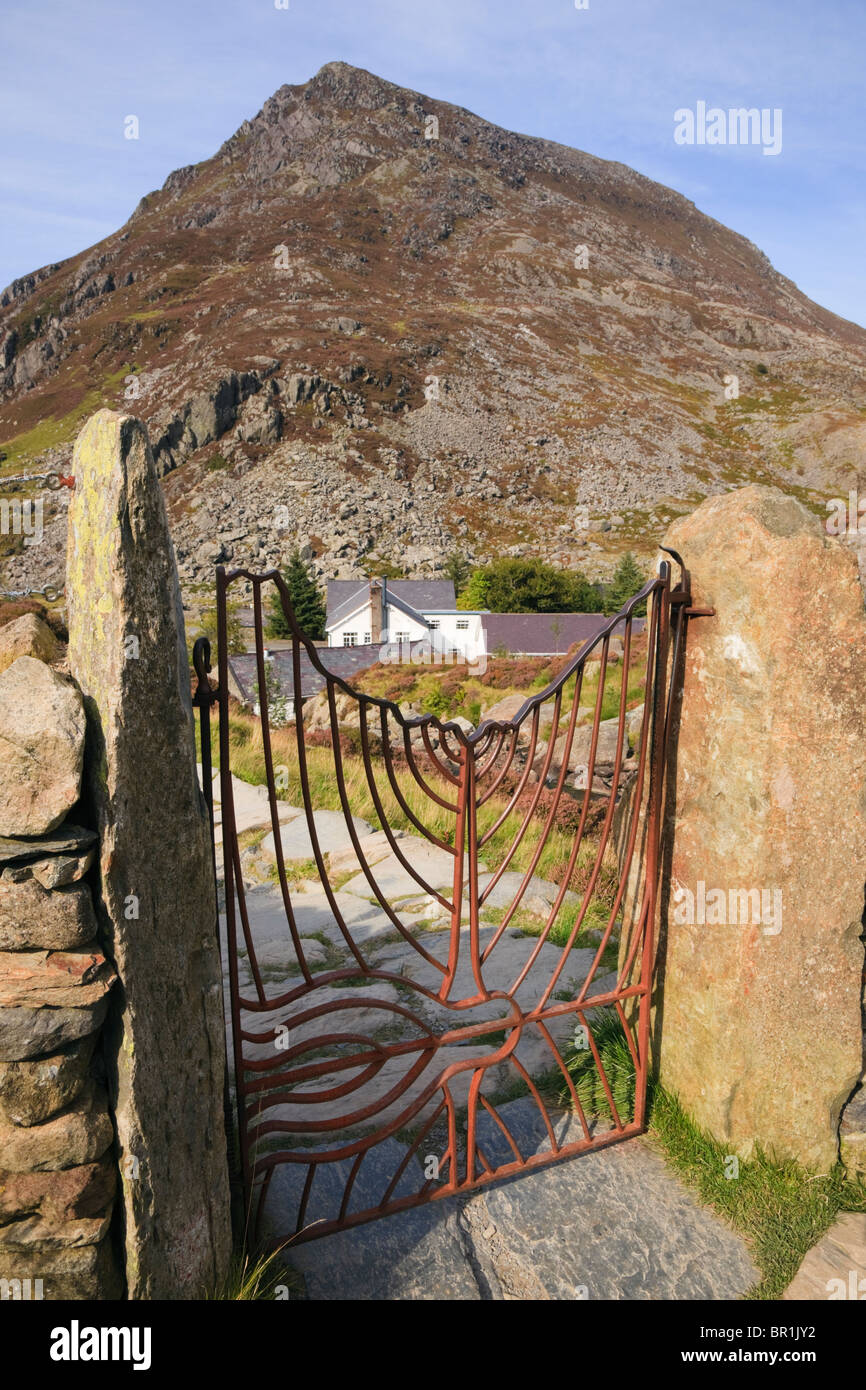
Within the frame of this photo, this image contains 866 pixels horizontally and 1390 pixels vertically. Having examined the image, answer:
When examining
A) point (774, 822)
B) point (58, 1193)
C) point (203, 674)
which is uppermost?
point (203, 674)

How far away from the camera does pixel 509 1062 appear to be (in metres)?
4.21

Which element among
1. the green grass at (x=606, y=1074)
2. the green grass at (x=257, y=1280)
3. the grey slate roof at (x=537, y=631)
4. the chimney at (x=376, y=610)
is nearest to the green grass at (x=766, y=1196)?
the green grass at (x=606, y=1074)

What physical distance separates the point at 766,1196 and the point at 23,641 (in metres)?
3.46

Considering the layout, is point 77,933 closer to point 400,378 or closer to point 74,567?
point 74,567

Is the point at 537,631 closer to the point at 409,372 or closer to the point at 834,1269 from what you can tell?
the point at 834,1269

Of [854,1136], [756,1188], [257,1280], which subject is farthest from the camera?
[854,1136]

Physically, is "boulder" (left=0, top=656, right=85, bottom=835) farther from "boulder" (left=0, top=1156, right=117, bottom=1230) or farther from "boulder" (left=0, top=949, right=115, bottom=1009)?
"boulder" (left=0, top=1156, right=117, bottom=1230)

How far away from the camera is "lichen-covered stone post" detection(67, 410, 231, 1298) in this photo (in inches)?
87.7

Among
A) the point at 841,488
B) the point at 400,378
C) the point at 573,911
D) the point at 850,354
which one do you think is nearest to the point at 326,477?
the point at 400,378

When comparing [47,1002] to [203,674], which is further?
[203,674]

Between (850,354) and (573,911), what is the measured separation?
129 metres

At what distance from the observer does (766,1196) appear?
3303 mm

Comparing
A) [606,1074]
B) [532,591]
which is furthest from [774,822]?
[532,591]

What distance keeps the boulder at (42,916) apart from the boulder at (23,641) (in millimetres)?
710
